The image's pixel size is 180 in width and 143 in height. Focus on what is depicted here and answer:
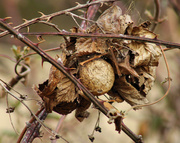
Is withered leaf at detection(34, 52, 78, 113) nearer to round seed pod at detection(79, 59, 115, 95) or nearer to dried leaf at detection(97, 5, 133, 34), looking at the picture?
round seed pod at detection(79, 59, 115, 95)

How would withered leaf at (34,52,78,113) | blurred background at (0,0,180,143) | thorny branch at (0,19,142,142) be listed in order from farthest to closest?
1. blurred background at (0,0,180,143)
2. withered leaf at (34,52,78,113)
3. thorny branch at (0,19,142,142)

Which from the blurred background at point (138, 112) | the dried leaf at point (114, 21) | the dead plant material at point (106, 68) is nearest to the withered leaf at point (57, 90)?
the dead plant material at point (106, 68)

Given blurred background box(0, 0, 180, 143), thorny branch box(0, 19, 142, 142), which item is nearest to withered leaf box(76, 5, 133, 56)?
thorny branch box(0, 19, 142, 142)

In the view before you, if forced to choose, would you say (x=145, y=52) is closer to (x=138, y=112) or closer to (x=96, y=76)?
(x=96, y=76)

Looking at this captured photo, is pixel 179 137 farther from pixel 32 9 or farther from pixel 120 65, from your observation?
pixel 32 9

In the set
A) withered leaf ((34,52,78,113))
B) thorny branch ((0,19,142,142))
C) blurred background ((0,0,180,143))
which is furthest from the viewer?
blurred background ((0,0,180,143))

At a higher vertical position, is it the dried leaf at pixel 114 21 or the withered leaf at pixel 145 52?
the dried leaf at pixel 114 21

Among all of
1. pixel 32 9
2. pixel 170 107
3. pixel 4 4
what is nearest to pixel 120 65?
pixel 170 107

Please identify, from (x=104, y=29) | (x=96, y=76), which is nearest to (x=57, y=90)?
(x=96, y=76)

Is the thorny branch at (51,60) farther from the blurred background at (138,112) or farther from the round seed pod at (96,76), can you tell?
the blurred background at (138,112)
